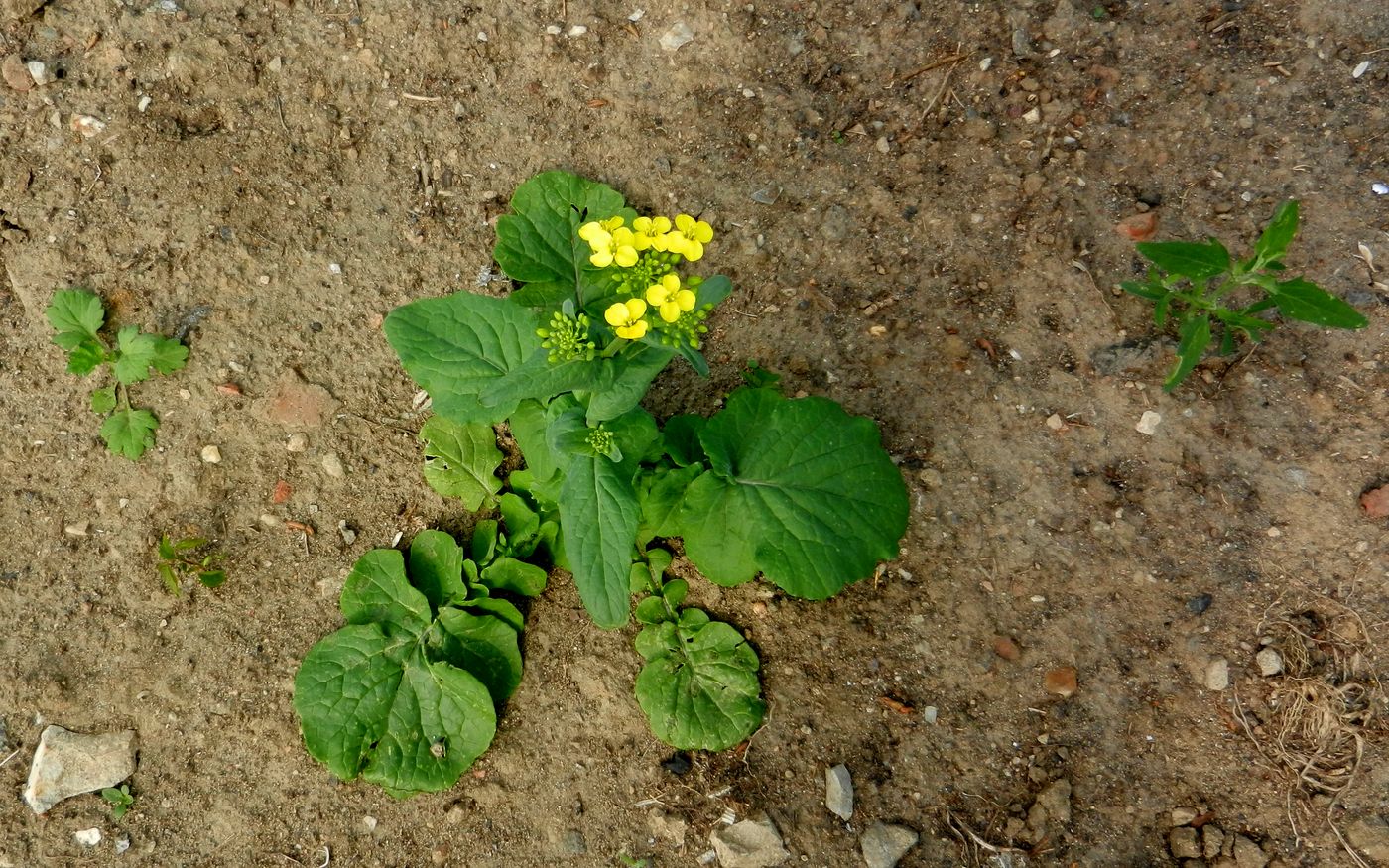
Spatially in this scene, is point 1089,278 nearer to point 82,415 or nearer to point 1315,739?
point 1315,739

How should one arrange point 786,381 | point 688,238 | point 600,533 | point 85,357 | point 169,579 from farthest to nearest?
point 786,381 < point 85,357 < point 169,579 < point 600,533 < point 688,238

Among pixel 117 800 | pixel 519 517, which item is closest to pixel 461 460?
pixel 519 517

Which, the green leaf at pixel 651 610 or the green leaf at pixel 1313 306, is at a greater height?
the green leaf at pixel 1313 306

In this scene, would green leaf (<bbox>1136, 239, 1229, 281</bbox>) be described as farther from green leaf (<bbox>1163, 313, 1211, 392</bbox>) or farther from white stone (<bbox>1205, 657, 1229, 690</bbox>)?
white stone (<bbox>1205, 657, 1229, 690</bbox>)

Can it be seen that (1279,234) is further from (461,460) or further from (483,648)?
(483,648)

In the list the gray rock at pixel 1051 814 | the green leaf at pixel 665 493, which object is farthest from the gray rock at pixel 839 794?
the green leaf at pixel 665 493

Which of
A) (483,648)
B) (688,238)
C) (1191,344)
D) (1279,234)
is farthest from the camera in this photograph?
(483,648)

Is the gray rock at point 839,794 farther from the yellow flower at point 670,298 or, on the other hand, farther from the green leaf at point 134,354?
the green leaf at point 134,354
